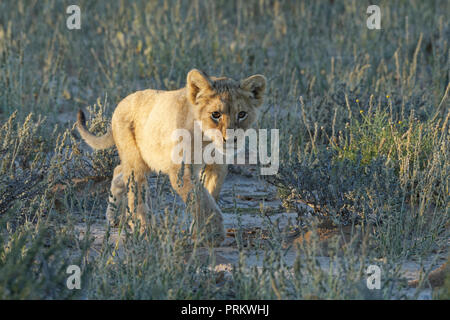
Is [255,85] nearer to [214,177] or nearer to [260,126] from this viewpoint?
[214,177]

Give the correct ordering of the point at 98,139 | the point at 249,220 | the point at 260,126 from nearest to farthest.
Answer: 1. the point at 249,220
2. the point at 98,139
3. the point at 260,126

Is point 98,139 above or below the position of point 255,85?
below

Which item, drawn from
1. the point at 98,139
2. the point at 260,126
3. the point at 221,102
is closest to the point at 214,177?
the point at 221,102

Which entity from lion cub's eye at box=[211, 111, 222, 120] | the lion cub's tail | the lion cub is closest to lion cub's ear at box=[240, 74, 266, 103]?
the lion cub

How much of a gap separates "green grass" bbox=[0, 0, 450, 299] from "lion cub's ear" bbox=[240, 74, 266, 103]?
0.55 m

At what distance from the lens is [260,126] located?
20.8 ft

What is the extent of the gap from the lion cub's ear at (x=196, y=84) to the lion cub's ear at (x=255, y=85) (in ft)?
0.84

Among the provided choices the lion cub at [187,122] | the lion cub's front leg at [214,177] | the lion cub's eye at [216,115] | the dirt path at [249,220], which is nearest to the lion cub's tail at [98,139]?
the lion cub at [187,122]

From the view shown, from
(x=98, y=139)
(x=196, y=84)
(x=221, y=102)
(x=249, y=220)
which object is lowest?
(x=249, y=220)

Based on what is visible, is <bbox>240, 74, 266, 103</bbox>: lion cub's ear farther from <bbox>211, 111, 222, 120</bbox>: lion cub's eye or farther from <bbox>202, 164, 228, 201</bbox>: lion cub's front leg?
<bbox>202, 164, 228, 201</bbox>: lion cub's front leg

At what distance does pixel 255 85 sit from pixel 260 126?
5.53 ft

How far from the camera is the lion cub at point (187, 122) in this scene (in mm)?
4445

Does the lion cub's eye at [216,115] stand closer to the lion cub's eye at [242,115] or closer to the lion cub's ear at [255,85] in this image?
the lion cub's eye at [242,115]
